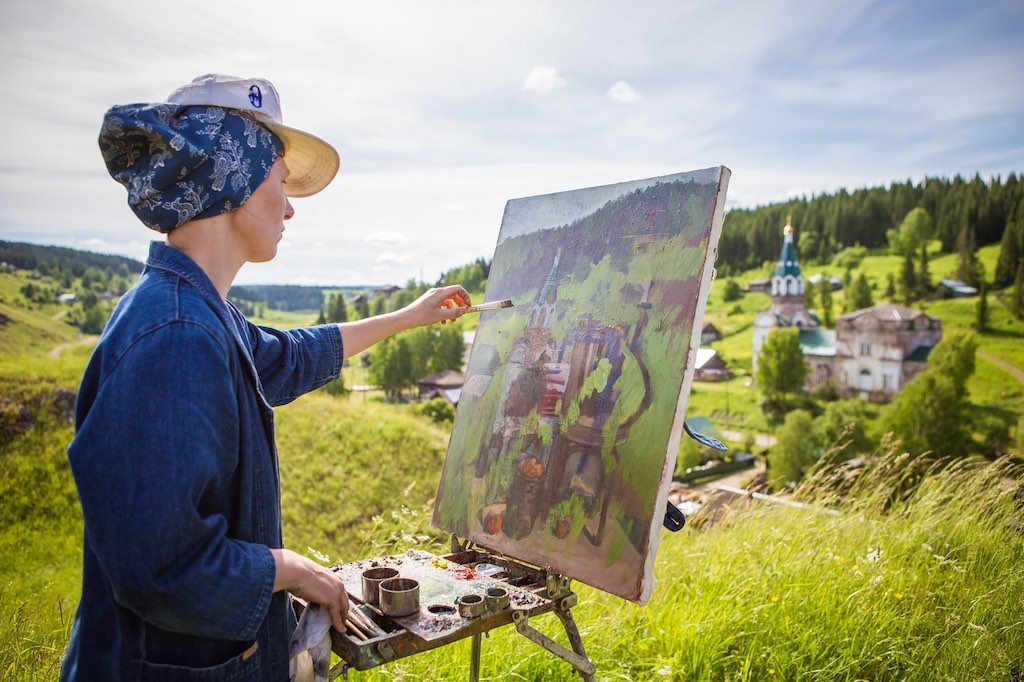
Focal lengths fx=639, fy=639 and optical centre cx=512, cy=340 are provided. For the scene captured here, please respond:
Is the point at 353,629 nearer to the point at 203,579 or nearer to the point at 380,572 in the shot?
the point at 380,572

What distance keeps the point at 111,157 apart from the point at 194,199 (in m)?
0.28

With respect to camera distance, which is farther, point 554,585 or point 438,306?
point 438,306

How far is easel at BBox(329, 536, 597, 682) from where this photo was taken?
1784 mm

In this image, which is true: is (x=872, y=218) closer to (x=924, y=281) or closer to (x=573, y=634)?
(x=924, y=281)

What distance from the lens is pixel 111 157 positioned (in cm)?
167

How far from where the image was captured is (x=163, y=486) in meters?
1.32

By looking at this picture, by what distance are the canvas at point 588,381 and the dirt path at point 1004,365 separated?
55.6 m

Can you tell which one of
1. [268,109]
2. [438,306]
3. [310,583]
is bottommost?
[310,583]

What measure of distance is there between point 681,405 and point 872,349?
56203 mm

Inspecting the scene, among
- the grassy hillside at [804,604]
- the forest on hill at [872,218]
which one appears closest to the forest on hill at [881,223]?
the forest on hill at [872,218]

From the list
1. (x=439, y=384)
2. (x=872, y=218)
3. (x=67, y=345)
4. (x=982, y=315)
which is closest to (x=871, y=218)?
(x=872, y=218)

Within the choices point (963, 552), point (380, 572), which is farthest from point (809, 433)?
point (380, 572)

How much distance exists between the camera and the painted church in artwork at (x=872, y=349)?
161 feet

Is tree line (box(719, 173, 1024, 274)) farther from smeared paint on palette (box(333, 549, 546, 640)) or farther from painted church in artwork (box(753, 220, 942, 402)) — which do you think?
smeared paint on palette (box(333, 549, 546, 640))
